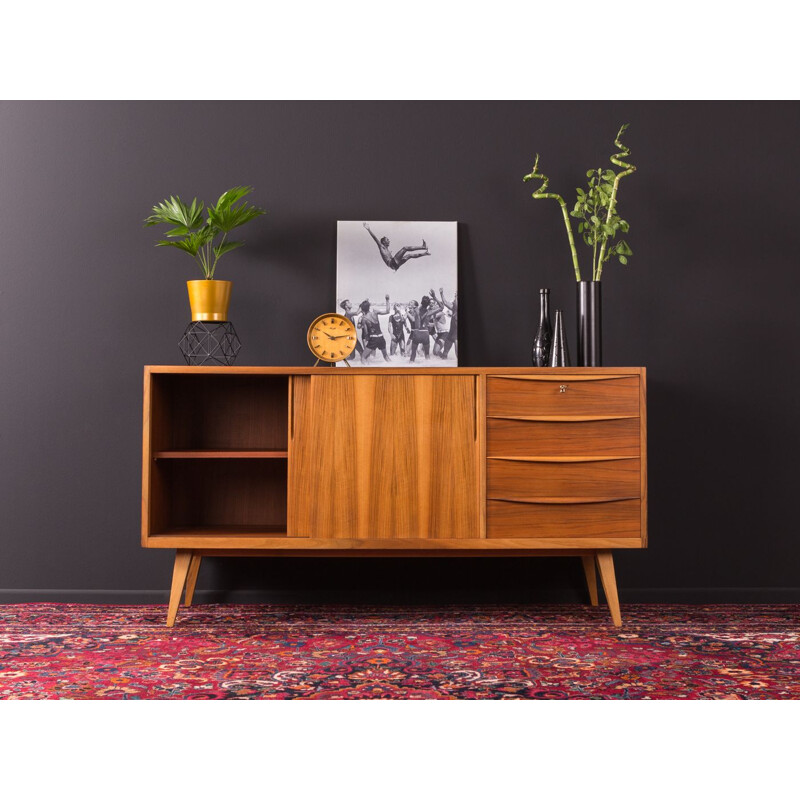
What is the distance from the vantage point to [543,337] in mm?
3205

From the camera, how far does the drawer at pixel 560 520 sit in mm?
2904

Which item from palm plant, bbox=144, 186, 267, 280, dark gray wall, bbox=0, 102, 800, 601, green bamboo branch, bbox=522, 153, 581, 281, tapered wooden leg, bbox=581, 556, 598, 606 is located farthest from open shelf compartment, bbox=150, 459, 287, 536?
green bamboo branch, bbox=522, 153, 581, 281

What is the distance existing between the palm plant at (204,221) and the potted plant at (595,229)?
1244mm

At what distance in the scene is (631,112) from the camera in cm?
346

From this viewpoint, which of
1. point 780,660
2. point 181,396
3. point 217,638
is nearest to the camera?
point 780,660

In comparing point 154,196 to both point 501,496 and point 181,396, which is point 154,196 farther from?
point 501,496

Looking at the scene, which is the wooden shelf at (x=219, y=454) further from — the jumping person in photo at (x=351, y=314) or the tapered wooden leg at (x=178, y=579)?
the jumping person in photo at (x=351, y=314)

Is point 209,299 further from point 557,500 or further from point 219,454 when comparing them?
point 557,500

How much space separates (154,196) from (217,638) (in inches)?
76.4

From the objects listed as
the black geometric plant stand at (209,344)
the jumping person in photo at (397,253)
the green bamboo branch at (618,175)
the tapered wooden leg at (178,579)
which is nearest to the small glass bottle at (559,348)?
the green bamboo branch at (618,175)

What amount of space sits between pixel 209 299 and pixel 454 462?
1.20 meters

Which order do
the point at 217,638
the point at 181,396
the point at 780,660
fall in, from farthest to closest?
the point at 181,396 → the point at 217,638 → the point at 780,660

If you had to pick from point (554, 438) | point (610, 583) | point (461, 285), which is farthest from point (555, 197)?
point (610, 583)

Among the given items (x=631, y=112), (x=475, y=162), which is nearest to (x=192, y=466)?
(x=475, y=162)
